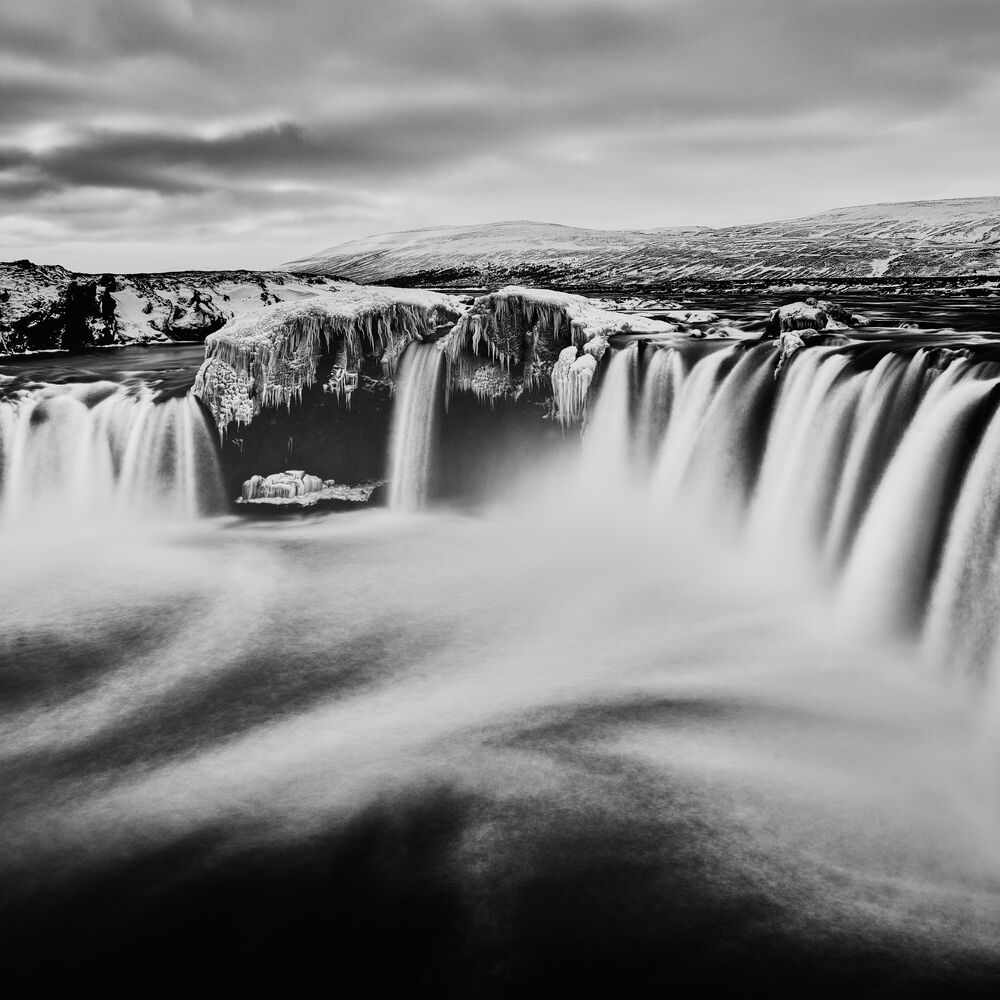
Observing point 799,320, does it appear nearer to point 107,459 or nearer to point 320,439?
point 320,439

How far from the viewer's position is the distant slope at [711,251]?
67.4 meters

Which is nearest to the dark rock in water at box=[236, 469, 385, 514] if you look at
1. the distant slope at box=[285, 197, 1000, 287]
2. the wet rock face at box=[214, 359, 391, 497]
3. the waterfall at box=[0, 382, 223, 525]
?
the wet rock face at box=[214, 359, 391, 497]

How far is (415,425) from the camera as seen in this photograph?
48.7 feet

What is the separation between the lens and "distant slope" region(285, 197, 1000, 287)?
6738 centimetres

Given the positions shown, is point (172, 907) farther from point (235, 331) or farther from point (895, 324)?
point (895, 324)

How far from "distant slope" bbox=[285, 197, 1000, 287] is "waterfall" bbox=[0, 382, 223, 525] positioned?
3174cm

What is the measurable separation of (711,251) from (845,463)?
92763 mm

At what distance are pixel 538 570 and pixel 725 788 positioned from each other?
571 cm

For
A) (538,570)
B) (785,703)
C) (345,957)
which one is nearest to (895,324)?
(538,570)

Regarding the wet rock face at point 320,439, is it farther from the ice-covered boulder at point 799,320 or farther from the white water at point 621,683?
the ice-covered boulder at point 799,320

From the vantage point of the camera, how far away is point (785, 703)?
26.9 feet

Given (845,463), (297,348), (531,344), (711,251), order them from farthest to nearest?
(711,251) → (297,348) → (531,344) → (845,463)

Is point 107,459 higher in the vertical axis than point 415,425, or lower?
lower

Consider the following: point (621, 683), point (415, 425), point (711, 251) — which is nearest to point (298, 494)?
point (415, 425)
